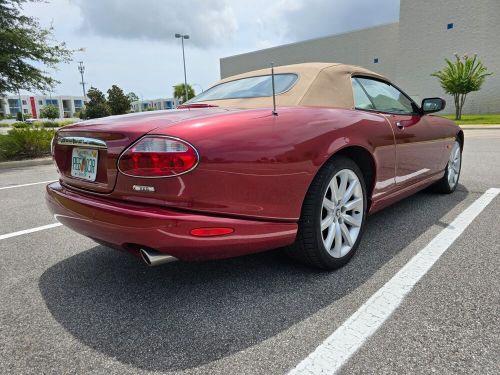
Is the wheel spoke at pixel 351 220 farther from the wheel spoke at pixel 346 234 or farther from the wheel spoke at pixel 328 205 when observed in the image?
the wheel spoke at pixel 328 205

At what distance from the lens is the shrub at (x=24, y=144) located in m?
9.81

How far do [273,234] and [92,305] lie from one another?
112cm

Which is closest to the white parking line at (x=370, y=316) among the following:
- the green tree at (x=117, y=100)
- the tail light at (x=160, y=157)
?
the tail light at (x=160, y=157)

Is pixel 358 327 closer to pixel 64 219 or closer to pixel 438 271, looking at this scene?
pixel 438 271

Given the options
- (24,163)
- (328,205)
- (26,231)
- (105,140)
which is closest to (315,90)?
(328,205)

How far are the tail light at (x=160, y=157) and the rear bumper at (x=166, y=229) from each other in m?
0.18

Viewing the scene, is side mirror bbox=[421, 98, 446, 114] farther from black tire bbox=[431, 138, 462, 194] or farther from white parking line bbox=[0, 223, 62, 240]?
white parking line bbox=[0, 223, 62, 240]

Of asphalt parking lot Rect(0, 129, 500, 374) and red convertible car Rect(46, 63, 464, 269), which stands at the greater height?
red convertible car Rect(46, 63, 464, 269)

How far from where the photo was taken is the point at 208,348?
1.75 meters

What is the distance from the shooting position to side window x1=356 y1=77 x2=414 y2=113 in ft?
10.4

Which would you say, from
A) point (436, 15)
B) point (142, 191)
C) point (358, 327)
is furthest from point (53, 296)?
point (436, 15)

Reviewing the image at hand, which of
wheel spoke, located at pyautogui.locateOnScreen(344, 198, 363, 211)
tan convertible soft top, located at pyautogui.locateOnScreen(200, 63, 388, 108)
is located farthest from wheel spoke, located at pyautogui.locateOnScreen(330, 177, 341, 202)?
tan convertible soft top, located at pyautogui.locateOnScreen(200, 63, 388, 108)

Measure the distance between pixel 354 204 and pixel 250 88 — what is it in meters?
1.18

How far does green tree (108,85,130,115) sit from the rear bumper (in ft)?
139
